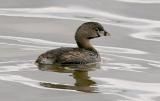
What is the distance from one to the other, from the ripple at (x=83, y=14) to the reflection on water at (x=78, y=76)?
4164 millimetres

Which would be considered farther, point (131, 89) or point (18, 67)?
point (18, 67)

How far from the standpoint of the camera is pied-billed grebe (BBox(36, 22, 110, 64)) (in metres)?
14.2

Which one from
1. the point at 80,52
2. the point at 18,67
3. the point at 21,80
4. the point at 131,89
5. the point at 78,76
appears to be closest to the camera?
the point at 131,89

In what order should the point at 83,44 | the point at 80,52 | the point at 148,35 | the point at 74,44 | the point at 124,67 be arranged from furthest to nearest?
the point at 148,35
the point at 74,44
the point at 83,44
the point at 80,52
the point at 124,67

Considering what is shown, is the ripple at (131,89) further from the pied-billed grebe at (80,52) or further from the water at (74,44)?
the pied-billed grebe at (80,52)

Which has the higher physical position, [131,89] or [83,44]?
[83,44]

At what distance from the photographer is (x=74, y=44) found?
16781mm

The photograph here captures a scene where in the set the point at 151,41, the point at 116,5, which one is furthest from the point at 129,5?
the point at 151,41

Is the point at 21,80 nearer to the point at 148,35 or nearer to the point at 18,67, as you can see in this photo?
the point at 18,67

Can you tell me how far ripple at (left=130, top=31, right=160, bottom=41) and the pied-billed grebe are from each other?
2.17 metres

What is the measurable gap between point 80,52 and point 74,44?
2.04 meters

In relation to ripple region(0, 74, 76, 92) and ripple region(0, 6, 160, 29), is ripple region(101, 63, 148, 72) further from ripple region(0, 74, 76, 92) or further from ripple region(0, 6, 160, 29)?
ripple region(0, 6, 160, 29)

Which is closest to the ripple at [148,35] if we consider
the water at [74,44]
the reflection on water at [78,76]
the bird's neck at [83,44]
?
the water at [74,44]

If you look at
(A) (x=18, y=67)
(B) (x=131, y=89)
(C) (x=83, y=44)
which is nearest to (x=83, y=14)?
(C) (x=83, y=44)
